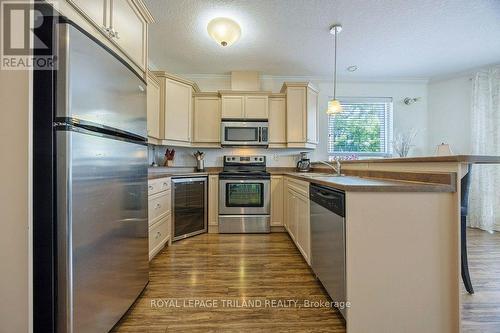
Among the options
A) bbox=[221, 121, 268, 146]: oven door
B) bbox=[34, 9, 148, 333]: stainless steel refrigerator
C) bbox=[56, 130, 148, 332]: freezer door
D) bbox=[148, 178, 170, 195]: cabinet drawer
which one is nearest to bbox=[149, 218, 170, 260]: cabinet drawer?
bbox=[148, 178, 170, 195]: cabinet drawer

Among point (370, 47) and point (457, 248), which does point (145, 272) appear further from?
point (370, 47)

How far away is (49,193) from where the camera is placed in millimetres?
958

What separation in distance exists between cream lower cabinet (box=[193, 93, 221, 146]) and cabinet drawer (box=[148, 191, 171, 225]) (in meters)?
1.29

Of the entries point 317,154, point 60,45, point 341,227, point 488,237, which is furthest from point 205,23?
point 488,237

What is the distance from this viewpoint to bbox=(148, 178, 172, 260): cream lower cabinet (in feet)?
7.09

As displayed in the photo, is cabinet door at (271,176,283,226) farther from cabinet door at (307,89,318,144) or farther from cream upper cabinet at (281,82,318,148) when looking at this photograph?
cabinet door at (307,89,318,144)

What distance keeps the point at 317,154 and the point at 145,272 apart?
131 inches

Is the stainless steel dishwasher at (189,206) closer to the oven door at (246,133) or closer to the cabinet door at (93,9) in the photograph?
the oven door at (246,133)

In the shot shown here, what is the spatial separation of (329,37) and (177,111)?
2.32 m

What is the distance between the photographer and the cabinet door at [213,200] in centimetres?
328

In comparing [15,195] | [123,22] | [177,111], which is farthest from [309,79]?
[15,195]

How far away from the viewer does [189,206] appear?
9.84ft

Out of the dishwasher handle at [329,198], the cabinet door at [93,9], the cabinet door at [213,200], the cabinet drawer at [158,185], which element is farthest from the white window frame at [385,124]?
the cabinet door at [93,9]

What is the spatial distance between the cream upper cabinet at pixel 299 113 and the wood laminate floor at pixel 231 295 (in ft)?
6.03
